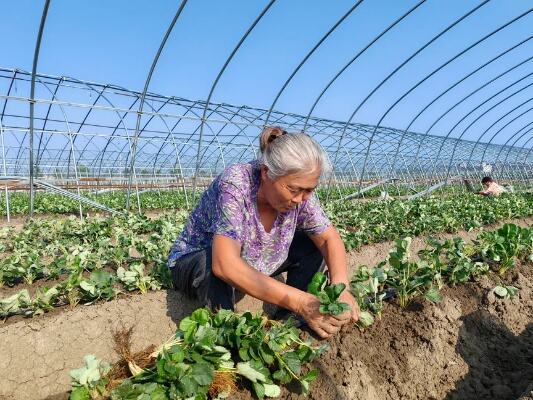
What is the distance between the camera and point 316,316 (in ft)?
7.09

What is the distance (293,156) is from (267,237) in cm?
77

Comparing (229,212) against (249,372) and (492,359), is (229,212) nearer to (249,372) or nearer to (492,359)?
(249,372)

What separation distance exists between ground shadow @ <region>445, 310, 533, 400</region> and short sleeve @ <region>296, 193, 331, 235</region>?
3.38 ft

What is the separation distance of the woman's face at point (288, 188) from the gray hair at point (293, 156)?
0.10 feet

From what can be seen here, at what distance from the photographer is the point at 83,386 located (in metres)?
1.68

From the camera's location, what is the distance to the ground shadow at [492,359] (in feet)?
7.70

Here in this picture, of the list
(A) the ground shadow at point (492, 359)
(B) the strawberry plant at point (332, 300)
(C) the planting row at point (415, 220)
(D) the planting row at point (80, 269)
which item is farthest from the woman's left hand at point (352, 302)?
(C) the planting row at point (415, 220)

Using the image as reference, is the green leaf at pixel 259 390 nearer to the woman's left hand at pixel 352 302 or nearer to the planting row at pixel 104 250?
the woman's left hand at pixel 352 302

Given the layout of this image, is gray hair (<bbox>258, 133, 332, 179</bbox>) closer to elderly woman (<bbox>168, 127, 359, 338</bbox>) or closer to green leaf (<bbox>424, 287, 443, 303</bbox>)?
elderly woman (<bbox>168, 127, 359, 338</bbox>)

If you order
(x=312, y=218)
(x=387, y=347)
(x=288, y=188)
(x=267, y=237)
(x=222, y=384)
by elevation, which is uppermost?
(x=288, y=188)

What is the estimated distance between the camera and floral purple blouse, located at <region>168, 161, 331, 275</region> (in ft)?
8.41

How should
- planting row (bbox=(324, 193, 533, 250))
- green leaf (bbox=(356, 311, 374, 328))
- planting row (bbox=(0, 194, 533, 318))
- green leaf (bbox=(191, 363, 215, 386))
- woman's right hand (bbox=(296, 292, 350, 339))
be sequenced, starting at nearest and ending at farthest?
green leaf (bbox=(191, 363, 215, 386)), woman's right hand (bbox=(296, 292, 350, 339)), green leaf (bbox=(356, 311, 374, 328)), planting row (bbox=(0, 194, 533, 318)), planting row (bbox=(324, 193, 533, 250))

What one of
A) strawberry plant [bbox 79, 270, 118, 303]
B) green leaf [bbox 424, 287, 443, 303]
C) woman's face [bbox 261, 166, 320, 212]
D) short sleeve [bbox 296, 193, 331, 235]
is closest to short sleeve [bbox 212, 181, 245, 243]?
woman's face [bbox 261, 166, 320, 212]

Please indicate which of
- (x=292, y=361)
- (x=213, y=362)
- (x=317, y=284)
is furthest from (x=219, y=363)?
(x=317, y=284)
